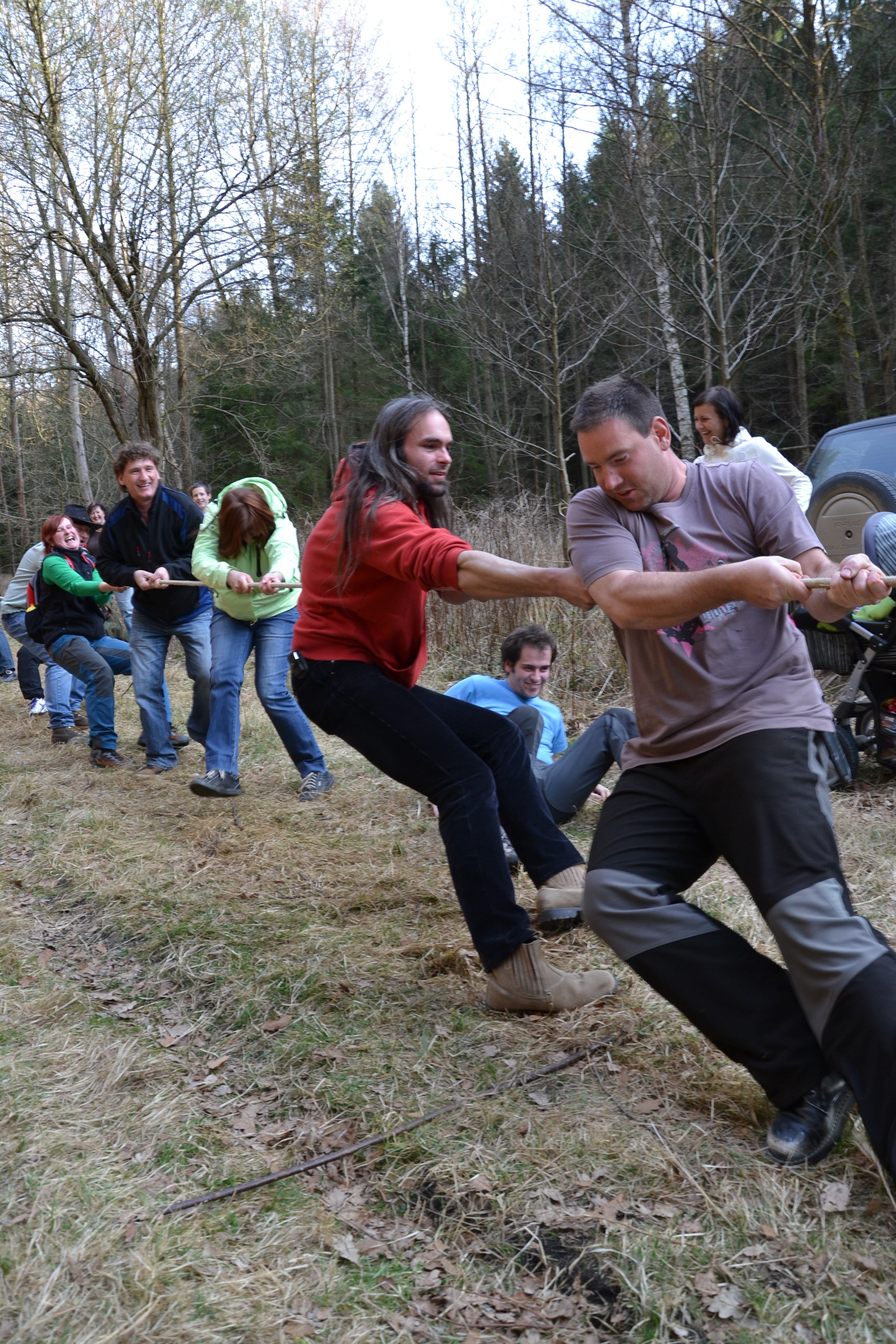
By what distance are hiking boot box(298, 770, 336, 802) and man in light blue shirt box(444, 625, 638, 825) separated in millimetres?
1372

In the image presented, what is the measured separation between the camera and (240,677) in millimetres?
6086

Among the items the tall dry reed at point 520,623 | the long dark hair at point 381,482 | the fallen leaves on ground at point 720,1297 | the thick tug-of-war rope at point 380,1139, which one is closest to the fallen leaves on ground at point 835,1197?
the fallen leaves on ground at point 720,1297

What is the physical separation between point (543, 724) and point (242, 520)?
2160 millimetres

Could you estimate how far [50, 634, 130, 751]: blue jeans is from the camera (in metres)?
7.37

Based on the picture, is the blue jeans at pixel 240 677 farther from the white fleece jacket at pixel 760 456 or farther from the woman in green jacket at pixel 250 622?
the white fleece jacket at pixel 760 456

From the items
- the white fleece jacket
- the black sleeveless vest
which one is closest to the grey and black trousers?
the white fleece jacket

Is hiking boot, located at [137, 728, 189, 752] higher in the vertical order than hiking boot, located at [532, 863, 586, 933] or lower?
lower

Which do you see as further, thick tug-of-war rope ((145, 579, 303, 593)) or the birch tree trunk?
the birch tree trunk

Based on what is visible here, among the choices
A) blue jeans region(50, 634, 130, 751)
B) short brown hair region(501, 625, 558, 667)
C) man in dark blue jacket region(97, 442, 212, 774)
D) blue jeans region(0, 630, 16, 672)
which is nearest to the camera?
short brown hair region(501, 625, 558, 667)

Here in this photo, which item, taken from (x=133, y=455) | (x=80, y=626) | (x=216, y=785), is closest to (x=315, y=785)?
(x=216, y=785)

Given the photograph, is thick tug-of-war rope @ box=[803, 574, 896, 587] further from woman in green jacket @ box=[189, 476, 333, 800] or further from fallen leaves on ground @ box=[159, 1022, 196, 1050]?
woman in green jacket @ box=[189, 476, 333, 800]

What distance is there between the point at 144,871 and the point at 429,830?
1419 millimetres

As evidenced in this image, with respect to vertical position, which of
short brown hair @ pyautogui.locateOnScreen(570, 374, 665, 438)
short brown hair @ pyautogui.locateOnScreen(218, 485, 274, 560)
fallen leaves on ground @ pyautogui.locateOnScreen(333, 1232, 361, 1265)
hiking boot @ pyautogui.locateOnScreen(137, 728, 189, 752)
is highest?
short brown hair @ pyautogui.locateOnScreen(570, 374, 665, 438)

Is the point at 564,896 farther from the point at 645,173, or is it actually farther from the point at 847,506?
the point at 645,173
